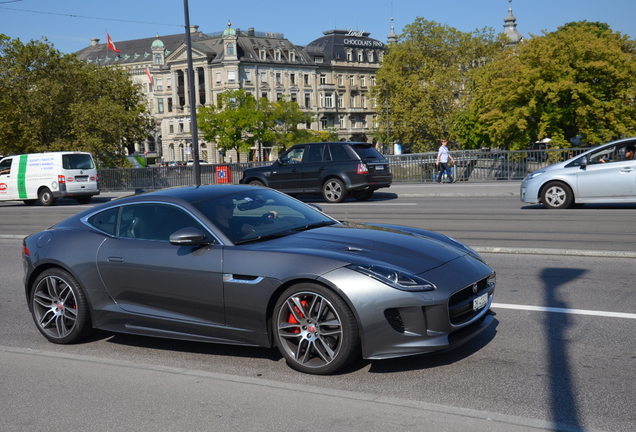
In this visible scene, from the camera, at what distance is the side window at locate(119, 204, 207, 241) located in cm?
566

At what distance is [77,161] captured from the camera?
27094 millimetres

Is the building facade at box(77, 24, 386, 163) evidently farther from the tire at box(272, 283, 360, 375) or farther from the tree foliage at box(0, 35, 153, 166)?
the tire at box(272, 283, 360, 375)

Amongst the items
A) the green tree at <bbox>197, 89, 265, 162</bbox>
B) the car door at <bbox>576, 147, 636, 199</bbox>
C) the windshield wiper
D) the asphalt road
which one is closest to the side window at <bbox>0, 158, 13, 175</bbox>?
the car door at <bbox>576, 147, 636, 199</bbox>

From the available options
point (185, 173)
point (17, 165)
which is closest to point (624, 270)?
point (17, 165)

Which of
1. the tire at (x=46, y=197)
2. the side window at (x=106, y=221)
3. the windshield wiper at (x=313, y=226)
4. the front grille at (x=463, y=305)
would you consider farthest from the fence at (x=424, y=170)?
the side window at (x=106, y=221)

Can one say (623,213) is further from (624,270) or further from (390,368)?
(390,368)

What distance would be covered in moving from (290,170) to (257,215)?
1573 cm

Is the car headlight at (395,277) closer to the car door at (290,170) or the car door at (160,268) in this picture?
the car door at (160,268)

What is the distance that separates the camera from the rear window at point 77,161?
26812mm

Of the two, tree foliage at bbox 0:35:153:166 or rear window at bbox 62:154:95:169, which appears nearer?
rear window at bbox 62:154:95:169

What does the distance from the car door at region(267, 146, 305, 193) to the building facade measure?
78.6 meters

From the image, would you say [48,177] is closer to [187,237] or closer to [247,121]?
[187,237]

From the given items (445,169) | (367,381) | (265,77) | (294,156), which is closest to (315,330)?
(367,381)

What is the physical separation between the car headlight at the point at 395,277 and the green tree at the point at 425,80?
212 ft
